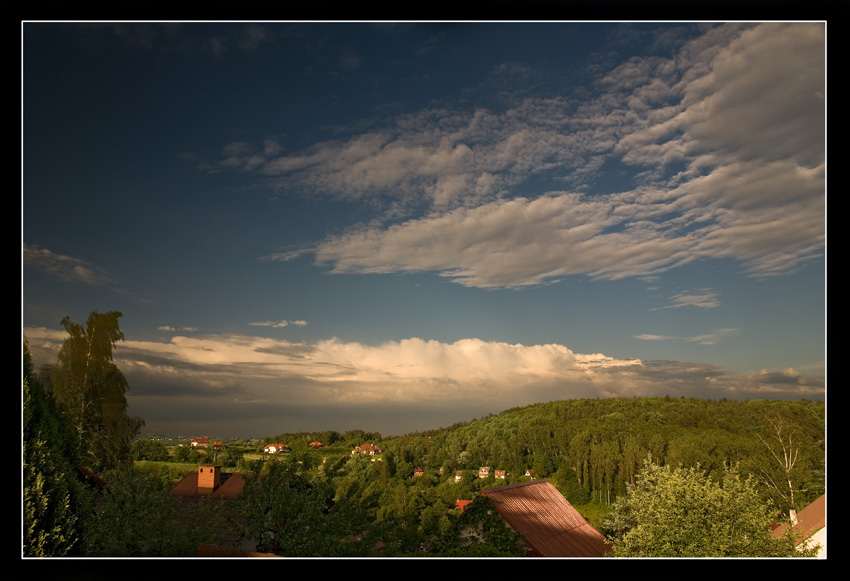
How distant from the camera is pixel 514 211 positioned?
353 inches

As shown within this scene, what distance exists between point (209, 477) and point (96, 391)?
2.78 m

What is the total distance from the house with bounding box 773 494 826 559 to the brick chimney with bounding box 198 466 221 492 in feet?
23.5

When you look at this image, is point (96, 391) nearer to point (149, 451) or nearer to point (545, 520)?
point (149, 451)

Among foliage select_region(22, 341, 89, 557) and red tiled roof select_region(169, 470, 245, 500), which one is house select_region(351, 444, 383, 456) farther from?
foliage select_region(22, 341, 89, 557)

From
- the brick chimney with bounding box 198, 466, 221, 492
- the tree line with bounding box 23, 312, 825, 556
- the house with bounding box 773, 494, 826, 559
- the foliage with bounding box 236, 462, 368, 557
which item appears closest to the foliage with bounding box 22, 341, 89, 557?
the tree line with bounding box 23, 312, 825, 556

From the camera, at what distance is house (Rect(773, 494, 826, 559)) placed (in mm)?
6686

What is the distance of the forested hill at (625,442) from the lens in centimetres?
1009

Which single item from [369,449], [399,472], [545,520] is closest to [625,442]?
[545,520]

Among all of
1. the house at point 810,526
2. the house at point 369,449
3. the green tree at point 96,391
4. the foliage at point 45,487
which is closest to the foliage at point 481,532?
the house at point 369,449

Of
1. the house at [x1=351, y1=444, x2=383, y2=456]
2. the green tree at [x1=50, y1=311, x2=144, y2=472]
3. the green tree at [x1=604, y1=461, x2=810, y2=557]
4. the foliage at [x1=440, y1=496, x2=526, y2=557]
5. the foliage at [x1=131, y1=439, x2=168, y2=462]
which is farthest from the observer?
the house at [x1=351, y1=444, x2=383, y2=456]

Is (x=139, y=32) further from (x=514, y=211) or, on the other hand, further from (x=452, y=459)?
(x=452, y=459)
